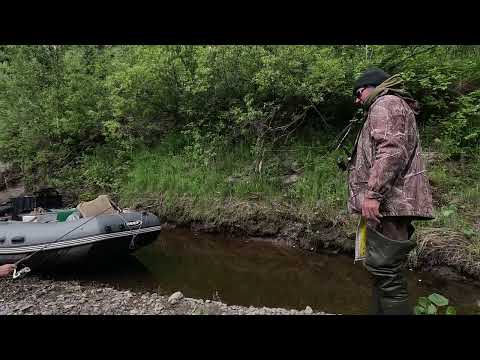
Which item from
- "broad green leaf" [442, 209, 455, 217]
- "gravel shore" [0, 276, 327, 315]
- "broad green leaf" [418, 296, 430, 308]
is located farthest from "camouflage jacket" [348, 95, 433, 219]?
"broad green leaf" [442, 209, 455, 217]

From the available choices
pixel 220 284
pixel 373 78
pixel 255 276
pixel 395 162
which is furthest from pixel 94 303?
pixel 373 78

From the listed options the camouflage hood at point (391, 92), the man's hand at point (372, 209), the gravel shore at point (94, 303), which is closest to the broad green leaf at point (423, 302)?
the man's hand at point (372, 209)

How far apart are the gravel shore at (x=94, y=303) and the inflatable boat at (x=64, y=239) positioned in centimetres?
39

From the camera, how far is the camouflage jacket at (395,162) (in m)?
2.30

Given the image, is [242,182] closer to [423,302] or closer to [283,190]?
[283,190]

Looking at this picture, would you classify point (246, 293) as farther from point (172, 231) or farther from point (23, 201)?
point (23, 201)

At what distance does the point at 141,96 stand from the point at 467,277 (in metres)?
8.51

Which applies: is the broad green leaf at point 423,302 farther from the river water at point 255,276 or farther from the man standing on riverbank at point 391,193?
the river water at point 255,276

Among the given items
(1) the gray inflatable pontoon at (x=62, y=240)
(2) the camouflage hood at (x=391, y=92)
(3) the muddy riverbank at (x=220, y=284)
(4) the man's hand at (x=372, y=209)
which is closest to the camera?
(4) the man's hand at (x=372, y=209)

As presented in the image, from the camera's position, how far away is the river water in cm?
477

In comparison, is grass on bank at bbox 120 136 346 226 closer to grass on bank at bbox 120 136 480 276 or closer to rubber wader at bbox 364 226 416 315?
grass on bank at bbox 120 136 480 276

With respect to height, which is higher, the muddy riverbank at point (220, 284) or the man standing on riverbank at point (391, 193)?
the man standing on riverbank at point (391, 193)
